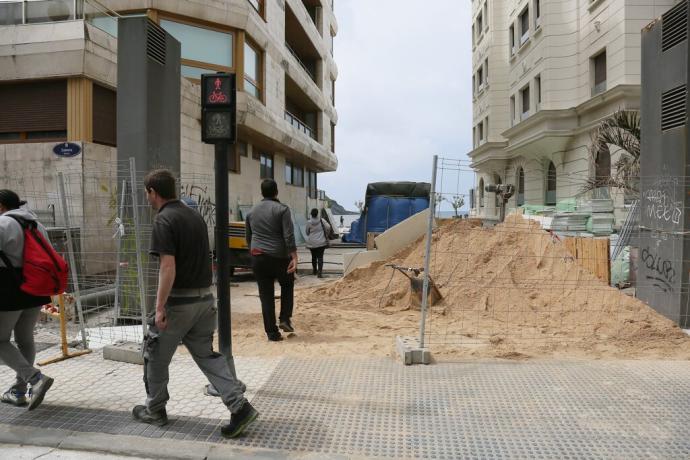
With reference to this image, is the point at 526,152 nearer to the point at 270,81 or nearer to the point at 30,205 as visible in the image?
the point at 270,81

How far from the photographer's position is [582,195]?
42.2 ft

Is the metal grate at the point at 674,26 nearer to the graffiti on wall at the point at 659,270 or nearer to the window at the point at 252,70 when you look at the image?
the graffiti on wall at the point at 659,270

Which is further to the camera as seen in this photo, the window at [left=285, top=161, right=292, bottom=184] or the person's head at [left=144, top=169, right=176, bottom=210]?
the window at [left=285, top=161, right=292, bottom=184]

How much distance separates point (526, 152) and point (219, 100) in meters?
20.8

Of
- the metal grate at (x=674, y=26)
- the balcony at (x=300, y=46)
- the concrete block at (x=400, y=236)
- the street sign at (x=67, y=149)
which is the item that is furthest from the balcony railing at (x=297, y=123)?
the metal grate at (x=674, y=26)

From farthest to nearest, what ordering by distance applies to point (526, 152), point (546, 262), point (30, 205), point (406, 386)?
point (526, 152) → point (30, 205) → point (546, 262) → point (406, 386)

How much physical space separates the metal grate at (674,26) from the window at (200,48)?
1314 cm

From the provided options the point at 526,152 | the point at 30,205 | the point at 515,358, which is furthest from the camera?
the point at 526,152

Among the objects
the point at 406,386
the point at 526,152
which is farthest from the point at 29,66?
the point at 526,152

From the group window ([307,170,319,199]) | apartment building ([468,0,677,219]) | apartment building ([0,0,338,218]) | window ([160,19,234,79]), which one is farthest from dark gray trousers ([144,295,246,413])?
window ([307,170,319,199])

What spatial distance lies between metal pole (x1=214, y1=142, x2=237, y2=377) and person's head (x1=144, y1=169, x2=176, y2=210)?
2.02ft

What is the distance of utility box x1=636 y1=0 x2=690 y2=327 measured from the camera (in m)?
6.30

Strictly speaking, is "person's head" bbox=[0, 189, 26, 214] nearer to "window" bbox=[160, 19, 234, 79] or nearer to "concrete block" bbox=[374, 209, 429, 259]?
"concrete block" bbox=[374, 209, 429, 259]

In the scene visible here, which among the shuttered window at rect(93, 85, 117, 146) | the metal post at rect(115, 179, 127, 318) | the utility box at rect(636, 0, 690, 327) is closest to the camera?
the metal post at rect(115, 179, 127, 318)
